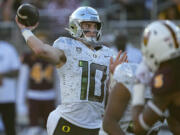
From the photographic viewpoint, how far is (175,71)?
3125 millimetres

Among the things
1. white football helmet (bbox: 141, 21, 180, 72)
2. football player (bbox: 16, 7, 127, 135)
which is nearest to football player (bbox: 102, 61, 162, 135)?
white football helmet (bbox: 141, 21, 180, 72)

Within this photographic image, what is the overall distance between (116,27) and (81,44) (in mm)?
5273

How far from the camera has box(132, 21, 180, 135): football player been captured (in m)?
3.11

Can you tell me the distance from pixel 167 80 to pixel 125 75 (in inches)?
28.4

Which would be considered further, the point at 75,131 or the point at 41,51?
the point at 75,131

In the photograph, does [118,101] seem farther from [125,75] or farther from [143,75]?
[143,75]

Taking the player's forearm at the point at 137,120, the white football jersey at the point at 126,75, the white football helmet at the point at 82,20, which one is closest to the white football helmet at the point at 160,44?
the player's forearm at the point at 137,120

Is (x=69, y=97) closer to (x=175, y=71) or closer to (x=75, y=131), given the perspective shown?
(x=75, y=131)

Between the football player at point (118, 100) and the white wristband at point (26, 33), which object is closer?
the football player at point (118, 100)

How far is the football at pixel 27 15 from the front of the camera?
4.36 meters

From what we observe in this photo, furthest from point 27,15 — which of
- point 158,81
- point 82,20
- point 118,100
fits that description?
point 158,81

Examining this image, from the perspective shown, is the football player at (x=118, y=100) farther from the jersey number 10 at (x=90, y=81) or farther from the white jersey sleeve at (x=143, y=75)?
the jersey number 10 at (x=90, y=81)

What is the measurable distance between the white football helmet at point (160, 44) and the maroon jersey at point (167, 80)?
1.8 inches

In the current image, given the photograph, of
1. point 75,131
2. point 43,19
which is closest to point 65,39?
point 75,131
